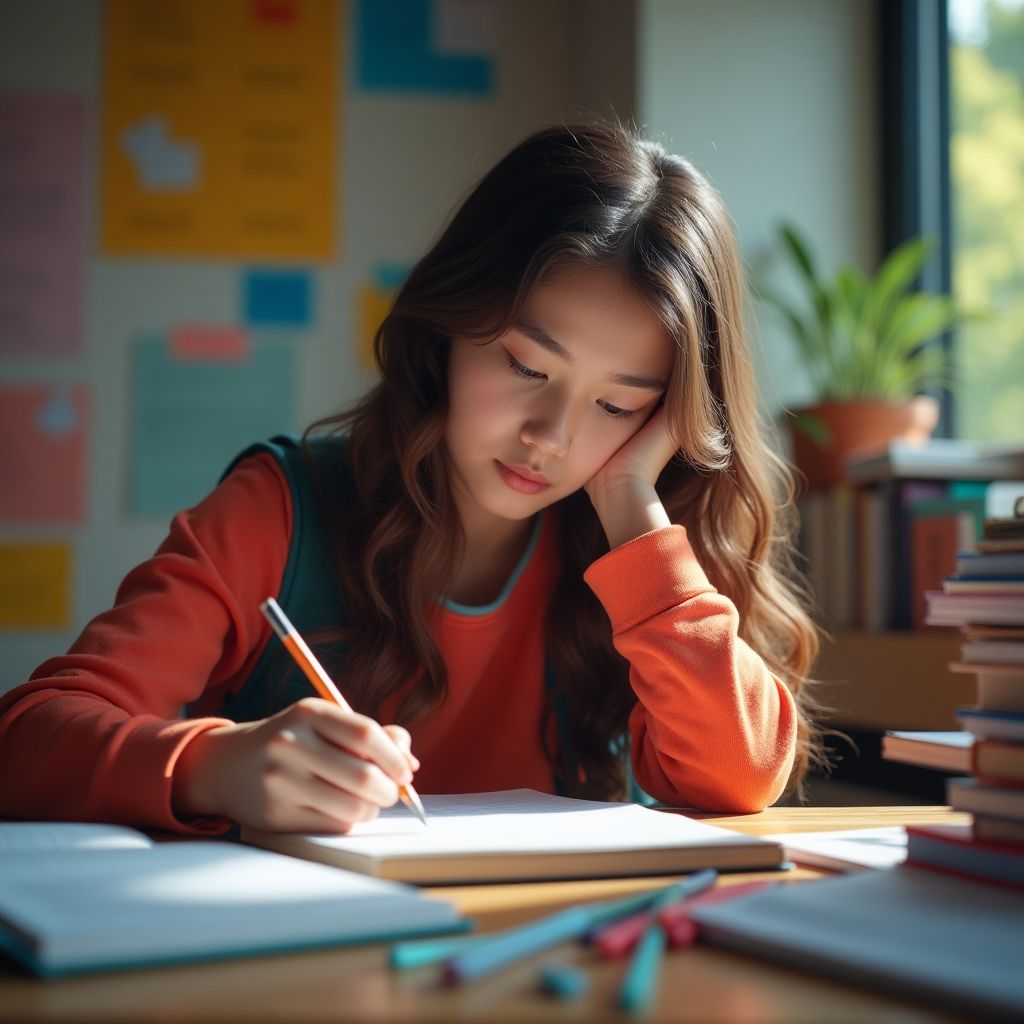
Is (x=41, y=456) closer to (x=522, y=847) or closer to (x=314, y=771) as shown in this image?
(x=314, y=771)

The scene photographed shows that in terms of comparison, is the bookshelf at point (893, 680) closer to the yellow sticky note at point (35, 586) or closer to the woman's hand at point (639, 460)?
the woman's hand at point (639, 460)

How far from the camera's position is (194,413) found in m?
2.36

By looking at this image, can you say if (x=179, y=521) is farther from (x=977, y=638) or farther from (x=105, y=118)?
(x=105, y=118)

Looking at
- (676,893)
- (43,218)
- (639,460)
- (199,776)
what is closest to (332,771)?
(199,776)

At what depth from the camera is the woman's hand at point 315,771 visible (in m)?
0.71

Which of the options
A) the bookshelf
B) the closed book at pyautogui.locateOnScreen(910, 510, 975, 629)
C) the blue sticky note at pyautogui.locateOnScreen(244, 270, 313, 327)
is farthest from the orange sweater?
the blue sticky note at pyautogui.locateOnScreen(244, 270, 313, 327)

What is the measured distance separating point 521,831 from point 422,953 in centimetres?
25

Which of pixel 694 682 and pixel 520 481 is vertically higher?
pixel 520 481

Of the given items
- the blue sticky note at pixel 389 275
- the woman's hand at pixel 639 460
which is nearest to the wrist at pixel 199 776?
the woman's hand at pixel 639 460

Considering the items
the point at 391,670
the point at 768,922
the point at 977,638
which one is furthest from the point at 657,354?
the point at 768,922

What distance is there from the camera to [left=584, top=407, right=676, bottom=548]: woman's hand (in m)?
1.15

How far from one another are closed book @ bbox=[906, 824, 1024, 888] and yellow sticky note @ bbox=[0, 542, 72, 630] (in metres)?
1.94

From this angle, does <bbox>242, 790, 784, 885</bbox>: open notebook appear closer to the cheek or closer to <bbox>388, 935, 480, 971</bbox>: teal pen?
<bbox>388, 935, 480, 971</bbox>: teal pen

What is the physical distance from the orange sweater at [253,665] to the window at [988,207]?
1.36m
